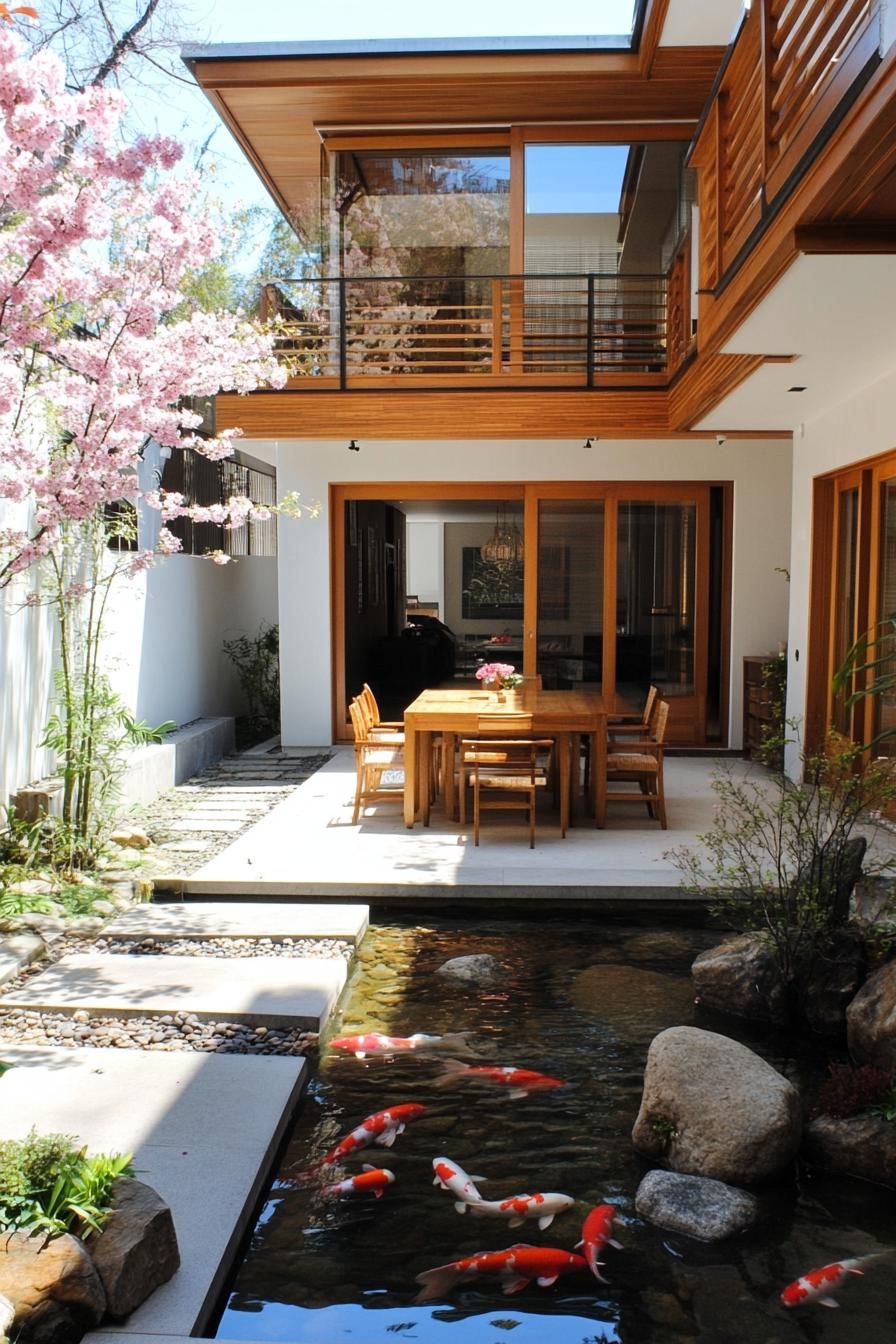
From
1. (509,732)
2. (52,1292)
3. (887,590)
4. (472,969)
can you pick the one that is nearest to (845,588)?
(887,590)

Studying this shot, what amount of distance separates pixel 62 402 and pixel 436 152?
661 cm

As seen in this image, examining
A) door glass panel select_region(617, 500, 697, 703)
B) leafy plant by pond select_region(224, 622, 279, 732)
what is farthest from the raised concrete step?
leafy plant by pond select_region(224, 622, 279, 732)

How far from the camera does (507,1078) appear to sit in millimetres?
4109

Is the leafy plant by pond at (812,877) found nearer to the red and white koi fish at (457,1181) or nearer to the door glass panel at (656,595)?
the red and white koi fish at (457,1181)

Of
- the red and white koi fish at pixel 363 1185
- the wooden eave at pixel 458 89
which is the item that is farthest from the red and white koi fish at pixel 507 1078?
the wooden eave at pixel 458 89

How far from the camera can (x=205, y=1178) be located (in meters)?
3.29

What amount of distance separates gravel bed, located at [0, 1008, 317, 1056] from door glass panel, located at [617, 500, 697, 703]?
282 inches

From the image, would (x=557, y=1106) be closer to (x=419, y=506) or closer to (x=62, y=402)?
(x=62, y=402)

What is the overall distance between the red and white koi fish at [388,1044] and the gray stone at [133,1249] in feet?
4.97

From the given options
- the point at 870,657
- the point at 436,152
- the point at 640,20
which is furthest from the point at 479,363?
the point at 870,657

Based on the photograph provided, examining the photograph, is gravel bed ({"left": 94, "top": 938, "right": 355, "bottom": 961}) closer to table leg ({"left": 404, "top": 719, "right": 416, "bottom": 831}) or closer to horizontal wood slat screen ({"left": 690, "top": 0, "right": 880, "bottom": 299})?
table leg ({"left": 404, "top": 719, "right": 416, "bottom": 831})

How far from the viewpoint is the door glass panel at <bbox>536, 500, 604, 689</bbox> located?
1100 centimetres

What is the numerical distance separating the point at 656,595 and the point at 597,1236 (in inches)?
328

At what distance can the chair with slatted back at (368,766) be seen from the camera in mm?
7629
